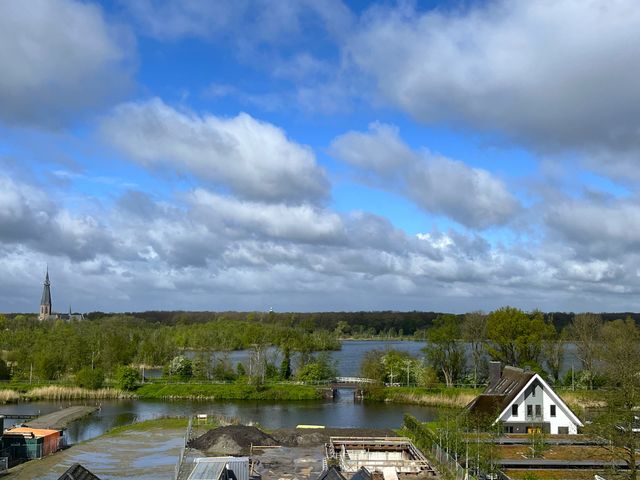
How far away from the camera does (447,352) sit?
70.0m

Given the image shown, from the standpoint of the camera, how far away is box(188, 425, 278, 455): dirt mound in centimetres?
3444

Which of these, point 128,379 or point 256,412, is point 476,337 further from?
point 128,379

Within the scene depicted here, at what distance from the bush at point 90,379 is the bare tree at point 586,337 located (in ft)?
157

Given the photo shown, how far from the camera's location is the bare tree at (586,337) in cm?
6619

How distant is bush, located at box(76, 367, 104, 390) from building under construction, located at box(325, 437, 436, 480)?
112 feet

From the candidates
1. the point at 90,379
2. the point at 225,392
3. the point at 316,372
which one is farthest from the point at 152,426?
the point at 316,372

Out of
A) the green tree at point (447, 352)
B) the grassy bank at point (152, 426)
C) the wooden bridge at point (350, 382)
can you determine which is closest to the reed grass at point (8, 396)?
the grassy bank at point (152, 426)

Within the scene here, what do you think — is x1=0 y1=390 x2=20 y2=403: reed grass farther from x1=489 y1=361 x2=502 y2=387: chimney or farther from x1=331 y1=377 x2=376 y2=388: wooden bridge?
x1=489 y1=361 x2=502 y2=387: chimney

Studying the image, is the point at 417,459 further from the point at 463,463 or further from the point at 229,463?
the point at 229,463

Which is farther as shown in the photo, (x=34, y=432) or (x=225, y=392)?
(x=225, y=392)

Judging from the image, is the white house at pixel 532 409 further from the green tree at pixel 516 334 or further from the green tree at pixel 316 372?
the green tree at pixel 316 372

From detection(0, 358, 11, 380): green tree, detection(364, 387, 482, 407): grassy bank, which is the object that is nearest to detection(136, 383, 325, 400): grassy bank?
detection(364, 387, 482, 407): grassy bank

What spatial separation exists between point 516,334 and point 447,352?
846 cm

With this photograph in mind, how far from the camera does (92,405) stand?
58344 millimetres
